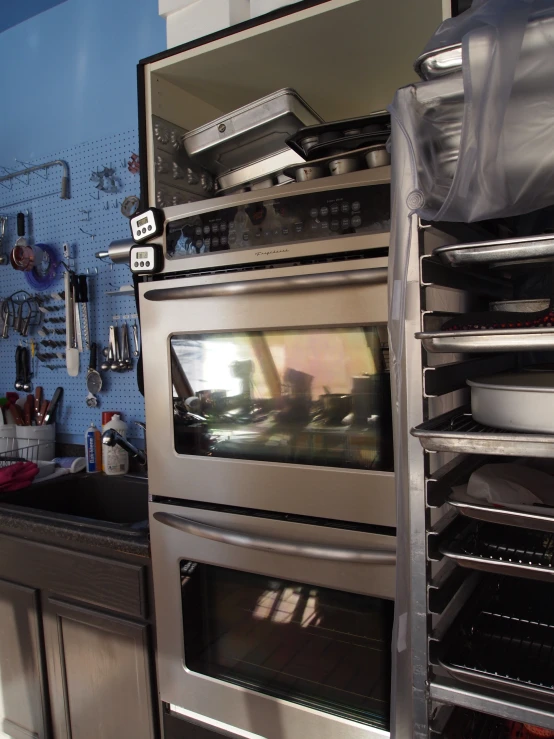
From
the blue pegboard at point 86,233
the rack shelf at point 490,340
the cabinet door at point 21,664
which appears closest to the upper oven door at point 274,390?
the rack shelf at point 490,340

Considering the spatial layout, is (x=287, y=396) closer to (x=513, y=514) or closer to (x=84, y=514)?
(x=513, y=514)

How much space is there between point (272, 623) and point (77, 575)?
619 mm

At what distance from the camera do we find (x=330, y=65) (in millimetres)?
1424

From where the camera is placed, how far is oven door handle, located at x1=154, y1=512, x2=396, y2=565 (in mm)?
1051

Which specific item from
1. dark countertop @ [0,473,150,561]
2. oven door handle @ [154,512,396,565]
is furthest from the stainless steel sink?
oven door handle @ [154,512,396,565]

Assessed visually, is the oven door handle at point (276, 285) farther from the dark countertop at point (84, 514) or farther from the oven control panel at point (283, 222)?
the dark countertop at point (84, 514)

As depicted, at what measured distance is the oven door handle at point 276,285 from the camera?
1.03 meters

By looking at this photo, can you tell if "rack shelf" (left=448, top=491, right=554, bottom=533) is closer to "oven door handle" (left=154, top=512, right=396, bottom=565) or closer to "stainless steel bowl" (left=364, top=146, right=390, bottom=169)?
"oven door handle" (left=154, top=512, right=396, bottom=565)

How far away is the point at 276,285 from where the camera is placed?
44.6 inches

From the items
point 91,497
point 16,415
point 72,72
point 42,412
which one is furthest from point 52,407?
point 72,72

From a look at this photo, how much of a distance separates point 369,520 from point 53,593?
1037mm

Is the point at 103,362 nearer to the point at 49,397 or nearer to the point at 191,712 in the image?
the point at 49,397

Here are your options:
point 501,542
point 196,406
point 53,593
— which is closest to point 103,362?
point 53,593

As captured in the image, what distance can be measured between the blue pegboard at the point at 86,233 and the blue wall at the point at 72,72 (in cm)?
9
